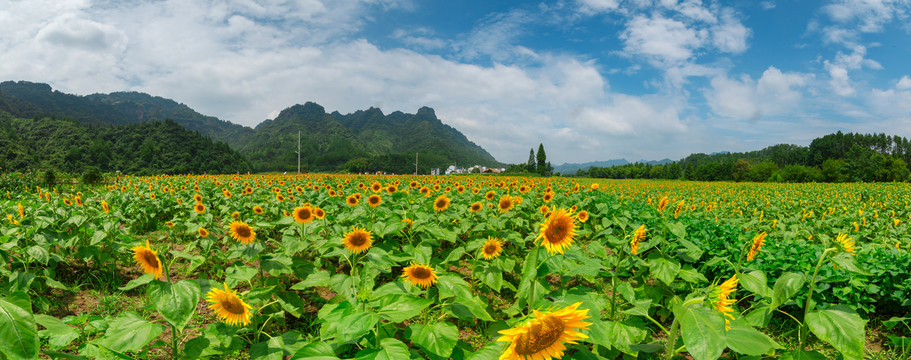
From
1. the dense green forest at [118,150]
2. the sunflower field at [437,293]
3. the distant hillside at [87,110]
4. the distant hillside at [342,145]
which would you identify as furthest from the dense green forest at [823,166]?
the distant hillside at [87,110]

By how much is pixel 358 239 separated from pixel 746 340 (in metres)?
2.53

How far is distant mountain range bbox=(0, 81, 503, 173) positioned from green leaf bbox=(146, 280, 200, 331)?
6417 centimetres

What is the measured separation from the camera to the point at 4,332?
966 millimetres

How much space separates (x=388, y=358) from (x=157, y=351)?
9.25 ft

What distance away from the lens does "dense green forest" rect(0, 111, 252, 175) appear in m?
42.5

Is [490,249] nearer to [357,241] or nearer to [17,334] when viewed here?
[357,241]

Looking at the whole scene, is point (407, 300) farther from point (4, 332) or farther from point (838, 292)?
point (838, 292)

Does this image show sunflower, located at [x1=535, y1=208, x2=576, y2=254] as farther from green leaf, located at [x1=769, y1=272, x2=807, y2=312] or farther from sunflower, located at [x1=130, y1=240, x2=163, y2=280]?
sunflower, located at [x1=130, y1=240, x2=163, y2=280]

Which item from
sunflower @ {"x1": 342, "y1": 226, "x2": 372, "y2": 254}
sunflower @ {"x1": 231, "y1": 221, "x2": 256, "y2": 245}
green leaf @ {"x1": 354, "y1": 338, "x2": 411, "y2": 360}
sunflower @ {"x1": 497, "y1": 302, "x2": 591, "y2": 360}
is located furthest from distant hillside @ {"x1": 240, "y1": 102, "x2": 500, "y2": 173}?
sunflower @ {"x1": 497, "y1": 302, "x2": 591, "y2": 360}

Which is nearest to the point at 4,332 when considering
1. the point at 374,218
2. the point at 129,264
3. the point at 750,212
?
the point at 374,218

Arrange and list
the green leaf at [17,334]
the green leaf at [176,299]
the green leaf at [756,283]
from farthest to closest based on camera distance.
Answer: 1. the green leaf at [756,283]
2. the green leaf at [176,299]
3. the green leaf at [17,334]

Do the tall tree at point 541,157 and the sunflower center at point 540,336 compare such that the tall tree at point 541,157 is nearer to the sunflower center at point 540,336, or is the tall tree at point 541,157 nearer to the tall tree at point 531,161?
the tall tree at point 531,161

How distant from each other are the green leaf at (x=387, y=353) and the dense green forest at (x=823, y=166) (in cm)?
6749

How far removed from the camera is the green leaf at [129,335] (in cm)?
169
